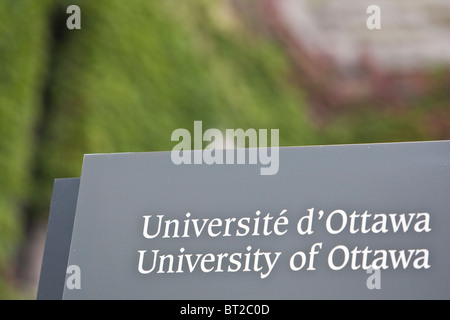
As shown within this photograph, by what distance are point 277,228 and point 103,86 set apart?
3.12 metres

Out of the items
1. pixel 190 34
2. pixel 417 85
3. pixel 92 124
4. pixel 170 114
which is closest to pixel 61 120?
pixel 92 124

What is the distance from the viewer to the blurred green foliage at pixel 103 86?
12.7 ft

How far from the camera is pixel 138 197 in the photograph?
59.9 inches

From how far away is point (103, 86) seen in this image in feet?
14.3

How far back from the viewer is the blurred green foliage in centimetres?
388

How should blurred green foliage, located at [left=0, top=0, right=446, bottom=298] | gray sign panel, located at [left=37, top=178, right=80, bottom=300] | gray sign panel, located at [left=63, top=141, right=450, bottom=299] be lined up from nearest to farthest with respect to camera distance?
gray sign panel, located at [left=63, top=141, right=450, bottom=299] → gray sign panel, located at [left=37, top=178, right=80, bottom=300] → blurred green foliage, located at [left=0, top=0, right=446, bottom=298]

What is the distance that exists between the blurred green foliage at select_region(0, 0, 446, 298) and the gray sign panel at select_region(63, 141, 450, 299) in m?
2.44

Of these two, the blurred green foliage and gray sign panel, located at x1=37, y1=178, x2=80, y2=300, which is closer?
gray sign panel, located at x1=37, y1=178, x2=80, y2=300

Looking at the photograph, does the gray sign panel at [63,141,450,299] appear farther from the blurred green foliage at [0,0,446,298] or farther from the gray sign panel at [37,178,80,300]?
Result: the blurred green foliage at [0,0,446,298]

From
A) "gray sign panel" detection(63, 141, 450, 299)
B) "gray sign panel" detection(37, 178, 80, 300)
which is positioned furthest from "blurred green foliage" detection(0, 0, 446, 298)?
"gray sign panel" detection(63, 141, 450, 299)

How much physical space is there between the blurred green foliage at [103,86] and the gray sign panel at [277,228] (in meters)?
2.44

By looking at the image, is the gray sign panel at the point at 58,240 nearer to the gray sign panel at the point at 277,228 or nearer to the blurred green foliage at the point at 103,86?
the gray sign panel at the point at 277,228

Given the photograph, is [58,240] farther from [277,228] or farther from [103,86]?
[103,86]

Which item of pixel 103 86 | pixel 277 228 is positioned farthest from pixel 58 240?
pixel 103 86
